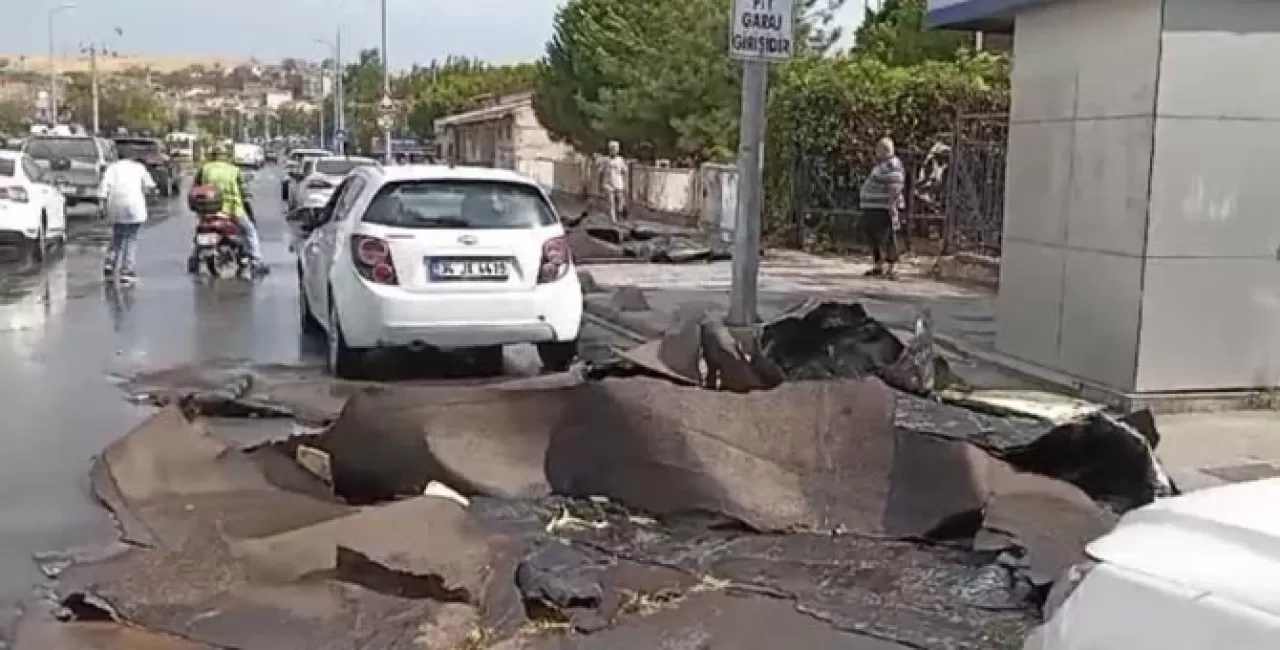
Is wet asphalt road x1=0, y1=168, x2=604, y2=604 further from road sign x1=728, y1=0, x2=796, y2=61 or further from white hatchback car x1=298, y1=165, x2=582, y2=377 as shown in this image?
road sign x1=728, y1=0, x2=796, y2=61

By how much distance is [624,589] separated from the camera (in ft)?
21.1

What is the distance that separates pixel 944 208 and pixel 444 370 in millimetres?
12354

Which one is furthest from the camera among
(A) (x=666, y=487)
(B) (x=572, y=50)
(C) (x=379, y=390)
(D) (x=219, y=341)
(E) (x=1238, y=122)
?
(B) (x=572, y=50)

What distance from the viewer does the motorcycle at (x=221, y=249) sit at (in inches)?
792

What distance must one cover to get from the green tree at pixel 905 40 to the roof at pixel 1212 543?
2883 cm

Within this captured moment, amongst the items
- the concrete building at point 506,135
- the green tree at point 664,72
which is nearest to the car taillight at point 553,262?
the green tree at point 664,72

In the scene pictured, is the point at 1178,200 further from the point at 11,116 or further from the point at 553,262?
the point at 11,116

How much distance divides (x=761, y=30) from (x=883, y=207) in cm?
891

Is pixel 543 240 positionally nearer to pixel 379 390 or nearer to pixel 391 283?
pixel 391 283

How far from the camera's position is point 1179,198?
10.9 meters

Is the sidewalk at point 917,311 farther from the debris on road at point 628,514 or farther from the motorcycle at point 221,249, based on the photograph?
the motorcycle at point 221,249

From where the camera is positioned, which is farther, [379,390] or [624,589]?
[379,390]

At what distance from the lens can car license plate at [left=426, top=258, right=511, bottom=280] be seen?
11664 mm

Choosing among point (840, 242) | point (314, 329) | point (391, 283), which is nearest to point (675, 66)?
point (840, 242)
